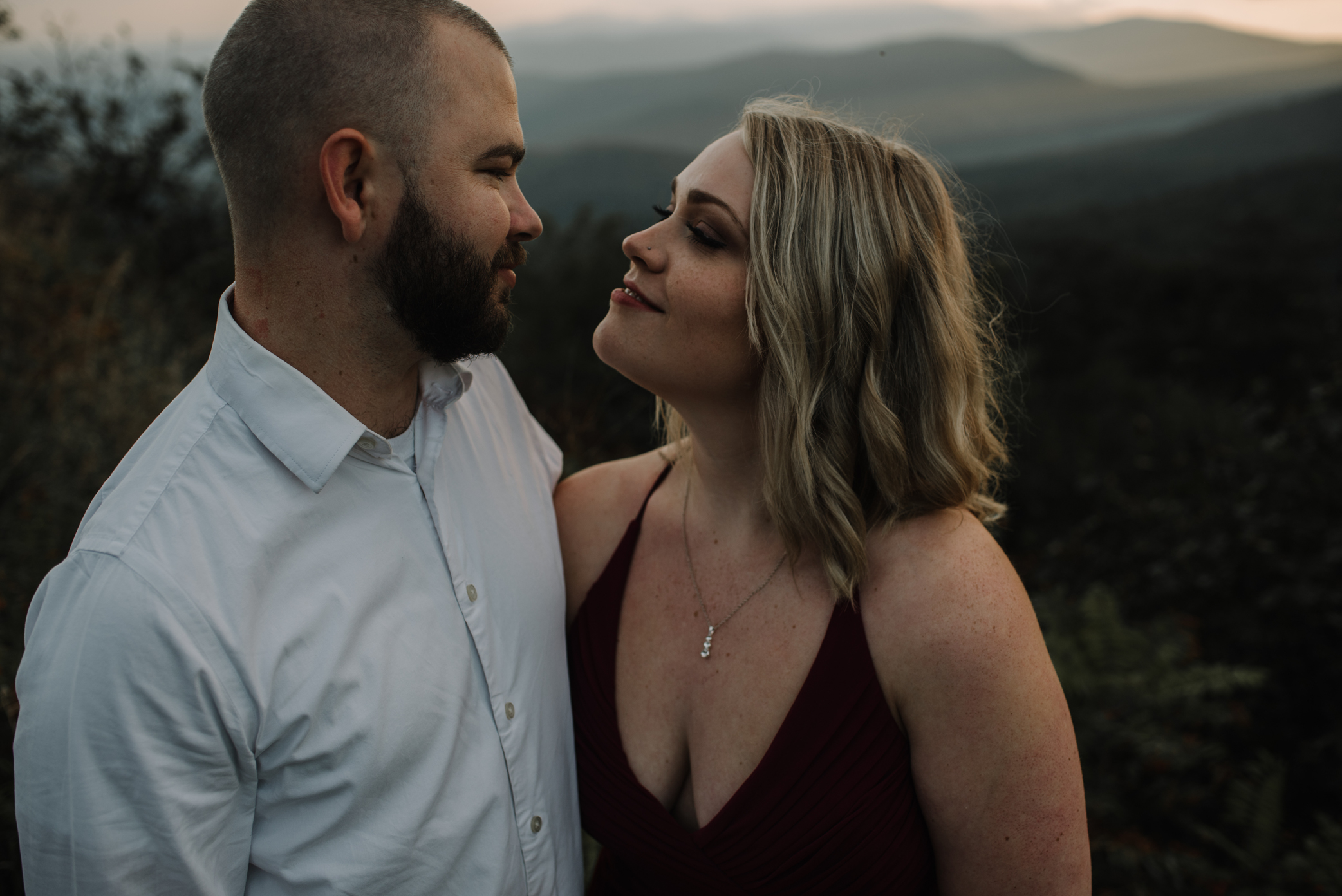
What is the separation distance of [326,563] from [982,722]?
1257 mm

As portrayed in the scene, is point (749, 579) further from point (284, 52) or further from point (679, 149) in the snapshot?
point (679, 149)

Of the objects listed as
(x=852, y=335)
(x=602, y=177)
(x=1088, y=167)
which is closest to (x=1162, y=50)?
(x=1088, y=167)

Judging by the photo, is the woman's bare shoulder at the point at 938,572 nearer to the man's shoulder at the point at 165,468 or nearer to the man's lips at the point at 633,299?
the man's lips at the point at 633,299

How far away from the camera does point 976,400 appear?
Answer: 2.03m

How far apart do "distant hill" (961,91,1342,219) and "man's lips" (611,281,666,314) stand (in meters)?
8.25

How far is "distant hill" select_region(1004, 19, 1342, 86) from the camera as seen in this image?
12.1 meters

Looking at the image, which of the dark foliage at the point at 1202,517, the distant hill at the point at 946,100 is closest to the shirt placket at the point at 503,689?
the dark foliage at the point at 1202,517

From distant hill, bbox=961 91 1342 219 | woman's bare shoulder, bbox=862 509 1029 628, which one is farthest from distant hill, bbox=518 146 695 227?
woman's bare shoulder, bbox=862 509 1029 628

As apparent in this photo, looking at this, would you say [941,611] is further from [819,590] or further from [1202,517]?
[1202,517]

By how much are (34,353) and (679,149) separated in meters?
10.1

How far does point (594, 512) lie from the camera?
2.25 meters

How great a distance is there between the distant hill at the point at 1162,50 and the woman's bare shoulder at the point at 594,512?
13502 mm

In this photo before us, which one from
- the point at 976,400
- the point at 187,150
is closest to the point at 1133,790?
the point at 976,400

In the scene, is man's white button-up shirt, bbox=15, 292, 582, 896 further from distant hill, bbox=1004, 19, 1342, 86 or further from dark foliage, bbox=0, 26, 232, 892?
distant hill, bbox=1004, 19, 1342, 86
